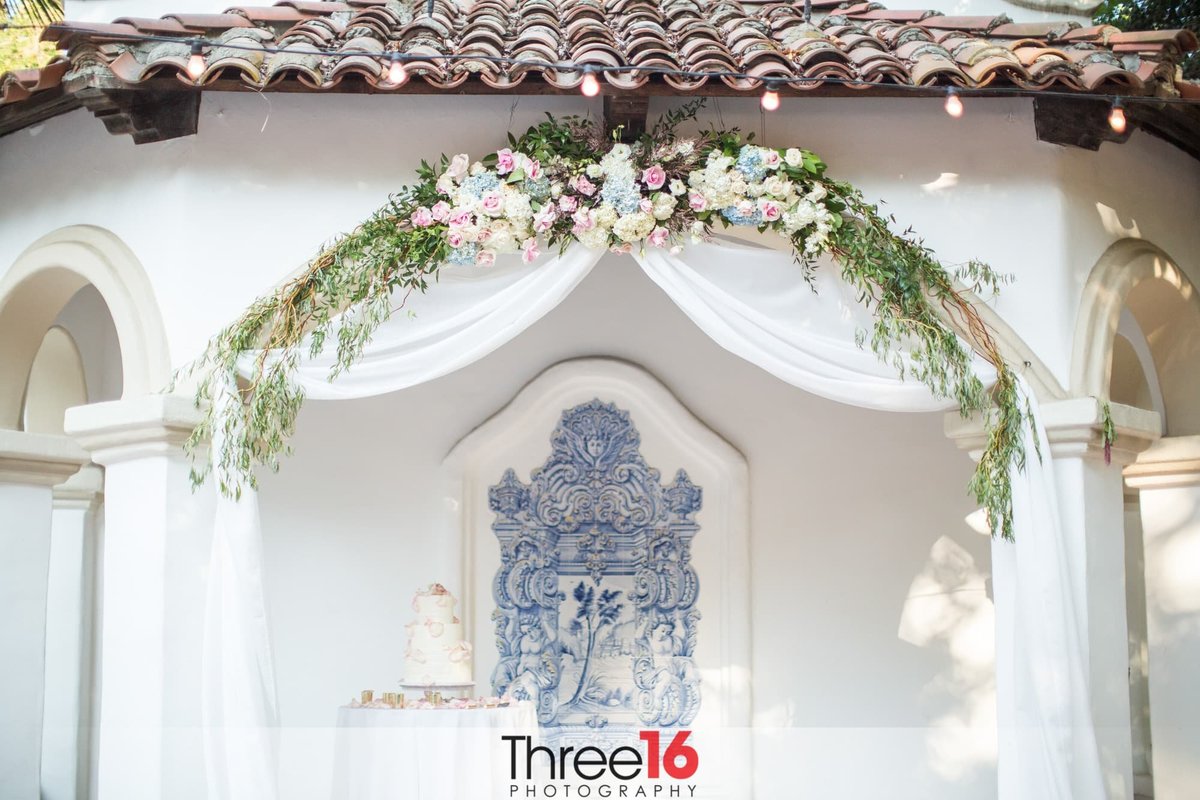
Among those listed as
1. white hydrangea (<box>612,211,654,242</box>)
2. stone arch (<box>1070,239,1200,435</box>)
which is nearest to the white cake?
white hydrangea (<box>612,211,654,242</box>)

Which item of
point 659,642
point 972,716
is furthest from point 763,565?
point 972,716

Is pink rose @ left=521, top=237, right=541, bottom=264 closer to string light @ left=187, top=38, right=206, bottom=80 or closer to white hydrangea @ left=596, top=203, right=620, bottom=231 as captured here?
white hydrangea @ left=596, top=203, right=620, bottom=231

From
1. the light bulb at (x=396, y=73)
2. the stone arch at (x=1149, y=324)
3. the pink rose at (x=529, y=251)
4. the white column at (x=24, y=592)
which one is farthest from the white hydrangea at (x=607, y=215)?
the white column at (x=24, y=592)

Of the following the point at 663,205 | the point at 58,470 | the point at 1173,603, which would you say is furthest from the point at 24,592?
the point at 1173,603

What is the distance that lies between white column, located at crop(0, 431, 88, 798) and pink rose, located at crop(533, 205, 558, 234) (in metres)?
2.67

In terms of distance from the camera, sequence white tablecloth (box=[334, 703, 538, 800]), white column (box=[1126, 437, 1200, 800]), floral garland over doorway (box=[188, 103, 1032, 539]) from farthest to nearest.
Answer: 1. white column (box=[1126, 437, 1200, 800])
2. white tablecloth (box=[334, 703, 538, 800])
3. floral garland over doorway (box=[188, 103, 1032, 539])

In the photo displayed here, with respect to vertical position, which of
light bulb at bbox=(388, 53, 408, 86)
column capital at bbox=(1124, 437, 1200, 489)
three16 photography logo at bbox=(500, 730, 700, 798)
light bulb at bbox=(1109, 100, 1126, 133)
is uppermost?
light bulb at bbox=(388, 53, 408, 86)

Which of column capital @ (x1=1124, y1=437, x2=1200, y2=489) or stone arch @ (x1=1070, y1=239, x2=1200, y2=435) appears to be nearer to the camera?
stone arch @ (x1=1070, y1=239, x2=1200, y2=435)

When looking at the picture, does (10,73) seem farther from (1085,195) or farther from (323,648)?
(1085,195)

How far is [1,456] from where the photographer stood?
20.3 ft

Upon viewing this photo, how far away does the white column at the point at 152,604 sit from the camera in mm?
5137

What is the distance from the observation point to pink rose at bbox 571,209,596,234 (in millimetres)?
5273

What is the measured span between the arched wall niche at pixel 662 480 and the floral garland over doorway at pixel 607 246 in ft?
6.58

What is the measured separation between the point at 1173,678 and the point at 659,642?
2.62 metres
